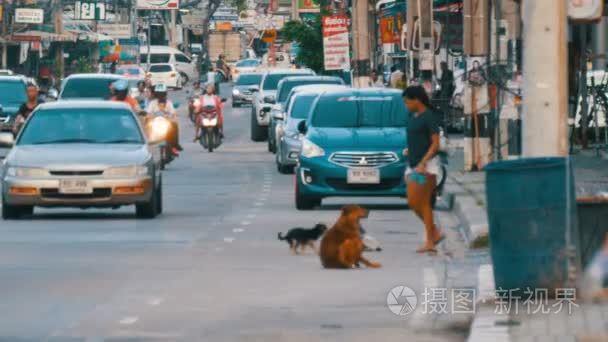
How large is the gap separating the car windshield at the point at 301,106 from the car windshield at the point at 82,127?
11934mm

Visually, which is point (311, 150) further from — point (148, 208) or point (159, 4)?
point (159, 4)

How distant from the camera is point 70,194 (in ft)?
80.5

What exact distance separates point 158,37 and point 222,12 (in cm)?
2438

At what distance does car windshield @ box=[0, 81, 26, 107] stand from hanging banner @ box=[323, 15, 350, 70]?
10.3m

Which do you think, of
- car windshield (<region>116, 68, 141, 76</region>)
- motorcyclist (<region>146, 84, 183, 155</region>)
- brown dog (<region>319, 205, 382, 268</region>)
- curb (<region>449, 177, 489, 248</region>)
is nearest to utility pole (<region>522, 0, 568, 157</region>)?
brown dog (<region>319, 205, 382, 268</region>)

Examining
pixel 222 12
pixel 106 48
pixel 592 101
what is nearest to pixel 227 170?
pixel 592 101

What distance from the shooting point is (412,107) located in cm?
2053

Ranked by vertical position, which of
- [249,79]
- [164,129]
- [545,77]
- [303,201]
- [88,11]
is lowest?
[249,79]

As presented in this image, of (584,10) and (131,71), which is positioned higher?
(584,10)

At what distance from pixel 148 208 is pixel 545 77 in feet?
33.9

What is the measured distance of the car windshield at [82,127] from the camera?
1013 inches

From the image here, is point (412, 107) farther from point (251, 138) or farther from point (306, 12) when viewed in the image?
point (306, 12)

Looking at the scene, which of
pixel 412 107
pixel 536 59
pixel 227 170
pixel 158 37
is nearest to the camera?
pixel 536 59

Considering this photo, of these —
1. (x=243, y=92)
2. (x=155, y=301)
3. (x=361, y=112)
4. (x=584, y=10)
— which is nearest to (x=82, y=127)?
(x=361, y=112)
